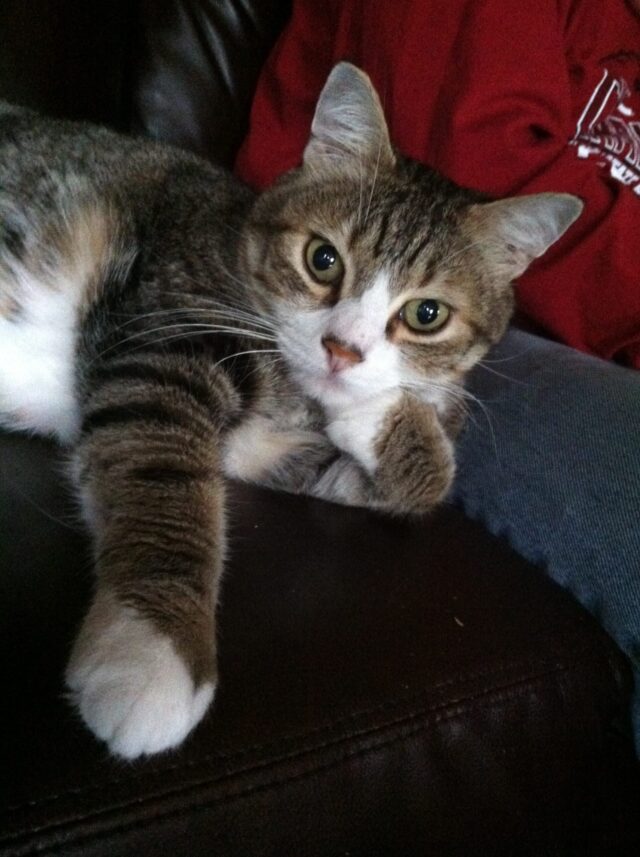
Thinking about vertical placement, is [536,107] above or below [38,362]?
above

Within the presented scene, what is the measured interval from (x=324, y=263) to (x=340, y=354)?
178 millimetres

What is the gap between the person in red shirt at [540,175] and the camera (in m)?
0.86

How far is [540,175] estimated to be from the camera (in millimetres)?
1245

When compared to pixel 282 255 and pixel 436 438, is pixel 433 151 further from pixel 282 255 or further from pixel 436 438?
pixel 436 438

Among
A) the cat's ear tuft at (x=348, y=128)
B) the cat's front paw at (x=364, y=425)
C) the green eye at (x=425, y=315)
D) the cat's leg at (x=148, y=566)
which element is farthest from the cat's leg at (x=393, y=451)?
the cat's ear tuft at (x=348, y=128)

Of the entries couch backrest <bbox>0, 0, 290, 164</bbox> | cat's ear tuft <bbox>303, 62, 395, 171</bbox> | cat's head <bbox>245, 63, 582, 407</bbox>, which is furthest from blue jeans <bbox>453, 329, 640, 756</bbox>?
couch backrest <bbox>0, 0, 290, 164</bbox>

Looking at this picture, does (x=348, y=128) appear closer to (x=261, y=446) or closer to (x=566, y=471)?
(x=261, y=446)

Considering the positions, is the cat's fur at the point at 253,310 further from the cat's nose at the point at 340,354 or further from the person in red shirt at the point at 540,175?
the person in red shirt at the point at 540,175

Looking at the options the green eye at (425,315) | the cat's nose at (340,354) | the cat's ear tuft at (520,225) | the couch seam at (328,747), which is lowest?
the couch seam at (328,747)

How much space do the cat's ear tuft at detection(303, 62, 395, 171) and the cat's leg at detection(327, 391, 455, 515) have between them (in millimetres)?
389

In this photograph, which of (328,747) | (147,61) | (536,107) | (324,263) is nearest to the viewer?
(328,747)

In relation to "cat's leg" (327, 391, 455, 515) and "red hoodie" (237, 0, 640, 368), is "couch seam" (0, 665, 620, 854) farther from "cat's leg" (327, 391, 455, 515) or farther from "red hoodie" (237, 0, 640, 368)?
"red hoodie" (237, 0, 640, 368)

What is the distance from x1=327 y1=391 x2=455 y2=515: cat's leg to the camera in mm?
924

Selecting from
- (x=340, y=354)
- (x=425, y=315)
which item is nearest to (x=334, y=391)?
(x=340, y=354)
